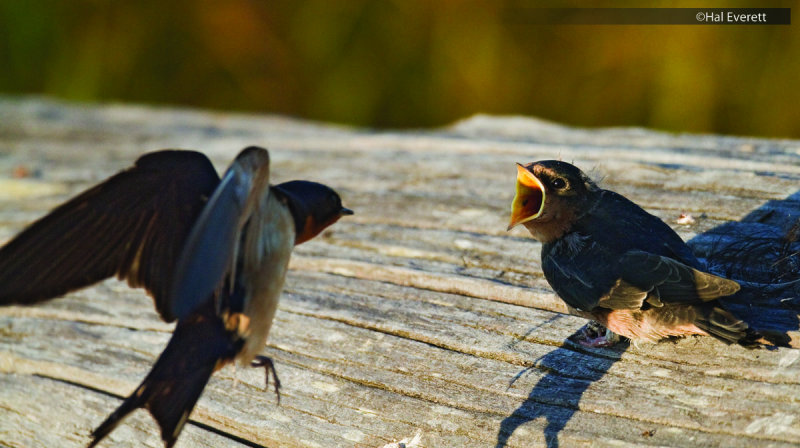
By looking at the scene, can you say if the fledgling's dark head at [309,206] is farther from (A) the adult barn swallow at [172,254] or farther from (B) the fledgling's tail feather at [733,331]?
(B) the fledgling's tail feather at [733,331]

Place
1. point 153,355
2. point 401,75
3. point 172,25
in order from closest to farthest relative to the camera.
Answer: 1. point 153,355
2. point 401,75
3. point 172,25

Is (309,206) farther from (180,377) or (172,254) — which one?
(180,377)

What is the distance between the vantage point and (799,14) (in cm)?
579

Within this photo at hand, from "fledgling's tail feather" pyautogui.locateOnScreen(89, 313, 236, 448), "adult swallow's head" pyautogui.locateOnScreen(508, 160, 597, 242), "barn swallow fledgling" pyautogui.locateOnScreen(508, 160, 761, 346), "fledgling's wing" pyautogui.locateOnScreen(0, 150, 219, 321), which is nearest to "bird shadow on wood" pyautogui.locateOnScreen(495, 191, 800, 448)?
"barn swallow fledgling" pyautogui.locateOnScreen(508, 160, 761, 346)

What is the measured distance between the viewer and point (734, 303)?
2449mm

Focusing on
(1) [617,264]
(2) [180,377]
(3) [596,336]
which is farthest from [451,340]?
(2) [180,377]

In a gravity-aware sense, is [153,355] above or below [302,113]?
below

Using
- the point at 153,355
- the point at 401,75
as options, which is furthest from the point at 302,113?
the point at 153,355

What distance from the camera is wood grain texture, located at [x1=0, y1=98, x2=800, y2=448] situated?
223 cm

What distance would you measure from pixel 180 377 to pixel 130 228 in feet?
1.84

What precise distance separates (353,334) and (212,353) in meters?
0.56

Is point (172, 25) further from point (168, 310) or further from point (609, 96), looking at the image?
point (168, 310)

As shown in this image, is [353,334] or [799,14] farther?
[799,14]

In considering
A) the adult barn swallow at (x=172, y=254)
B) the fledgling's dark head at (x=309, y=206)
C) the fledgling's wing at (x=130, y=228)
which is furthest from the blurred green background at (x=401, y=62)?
the fledgling's wing at (x=130, y=228)
